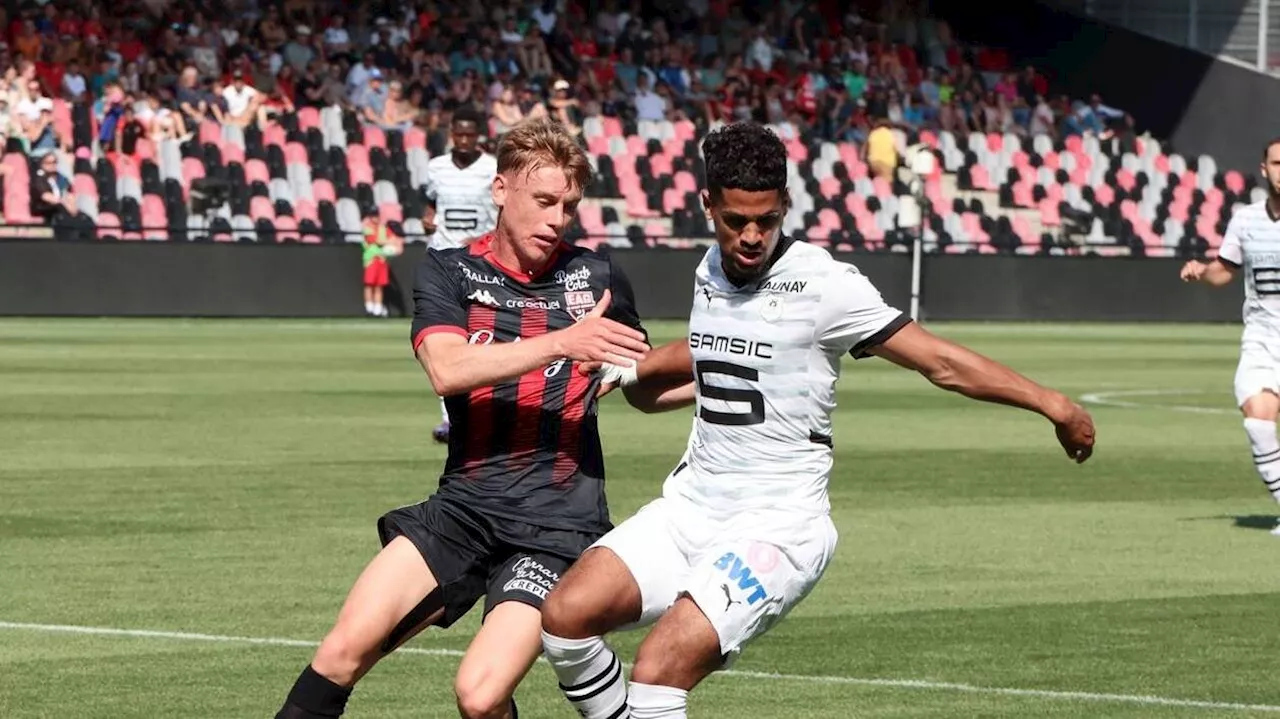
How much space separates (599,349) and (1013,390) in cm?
106

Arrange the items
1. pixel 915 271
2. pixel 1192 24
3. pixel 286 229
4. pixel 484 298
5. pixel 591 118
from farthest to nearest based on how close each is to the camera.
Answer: pixel 1192 24
pixel 591 118
pixel 915 271
pixel 286 229
pixel 484 298

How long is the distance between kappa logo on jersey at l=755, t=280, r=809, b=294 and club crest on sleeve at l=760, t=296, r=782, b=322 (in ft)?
0.08

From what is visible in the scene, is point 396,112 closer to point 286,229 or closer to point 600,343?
point 286,229

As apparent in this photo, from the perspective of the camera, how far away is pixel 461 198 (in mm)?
18703

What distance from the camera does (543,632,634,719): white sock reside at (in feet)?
20.2

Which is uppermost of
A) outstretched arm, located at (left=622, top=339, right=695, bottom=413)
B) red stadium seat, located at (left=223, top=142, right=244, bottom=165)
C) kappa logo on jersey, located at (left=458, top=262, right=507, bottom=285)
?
kappa logo on jersey, located at (left=458, top=262, right=507, bottom=285)

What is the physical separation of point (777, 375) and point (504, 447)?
81 centimetres

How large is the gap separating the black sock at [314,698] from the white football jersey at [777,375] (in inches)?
39.4

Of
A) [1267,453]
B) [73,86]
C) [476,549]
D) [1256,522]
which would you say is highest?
[476,549]

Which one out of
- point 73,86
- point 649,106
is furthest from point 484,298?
point 649,106

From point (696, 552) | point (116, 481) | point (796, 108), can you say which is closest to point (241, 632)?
point (696, 552)

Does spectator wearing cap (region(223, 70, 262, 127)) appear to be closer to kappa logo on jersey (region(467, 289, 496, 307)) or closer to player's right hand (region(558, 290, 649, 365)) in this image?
kappa logo on jersey (region(467, 289, 496, 307))

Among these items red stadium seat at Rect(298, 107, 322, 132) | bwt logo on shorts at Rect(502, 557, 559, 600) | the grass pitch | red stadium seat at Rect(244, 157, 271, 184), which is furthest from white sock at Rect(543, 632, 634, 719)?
red stadium seat at Rect(298, 107, 322, 132)

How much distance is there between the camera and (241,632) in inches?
377
